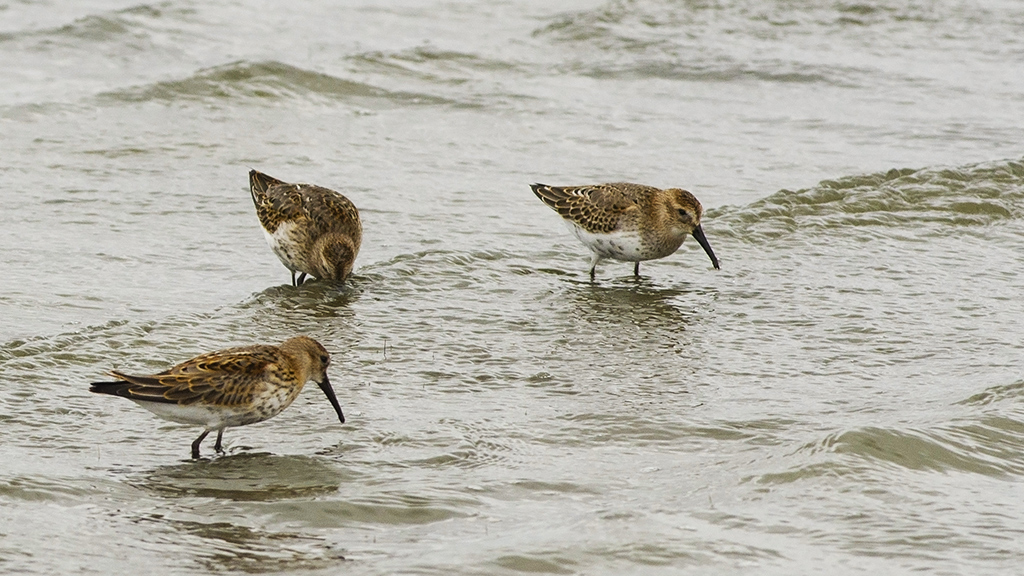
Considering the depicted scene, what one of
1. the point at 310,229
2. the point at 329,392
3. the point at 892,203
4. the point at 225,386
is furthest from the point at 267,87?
the point at 225,386

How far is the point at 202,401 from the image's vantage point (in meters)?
7.33

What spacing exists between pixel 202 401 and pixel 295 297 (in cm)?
385

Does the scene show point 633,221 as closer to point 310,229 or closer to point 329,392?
point 310,229

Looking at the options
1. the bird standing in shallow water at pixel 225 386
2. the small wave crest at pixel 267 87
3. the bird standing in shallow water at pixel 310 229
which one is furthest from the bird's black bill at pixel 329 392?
the small wave crest at pixel 267 87

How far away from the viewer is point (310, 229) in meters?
11.2

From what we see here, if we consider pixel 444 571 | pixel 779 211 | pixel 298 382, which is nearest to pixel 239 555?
pixel 444 571

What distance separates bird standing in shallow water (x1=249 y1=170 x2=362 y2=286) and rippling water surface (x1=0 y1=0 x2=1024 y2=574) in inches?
9.9

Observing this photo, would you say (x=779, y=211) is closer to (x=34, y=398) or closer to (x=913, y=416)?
(x=913, y=416)

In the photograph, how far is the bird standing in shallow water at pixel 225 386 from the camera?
729cm

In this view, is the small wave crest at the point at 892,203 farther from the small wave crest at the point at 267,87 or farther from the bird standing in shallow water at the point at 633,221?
the small wave crest at the point at 267,87

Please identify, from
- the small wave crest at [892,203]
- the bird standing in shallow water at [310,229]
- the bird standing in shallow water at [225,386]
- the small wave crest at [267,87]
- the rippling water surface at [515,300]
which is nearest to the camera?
the rippling water surface at [515,300]

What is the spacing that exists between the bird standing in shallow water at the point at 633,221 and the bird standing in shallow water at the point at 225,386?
13.7 feet

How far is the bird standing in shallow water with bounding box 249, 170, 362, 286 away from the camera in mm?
11109

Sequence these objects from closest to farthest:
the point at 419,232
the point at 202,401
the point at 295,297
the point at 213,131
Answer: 1. the point at 202,401
2. the point at 295,297
3. the point at 419,232
4. the point at 213,131
